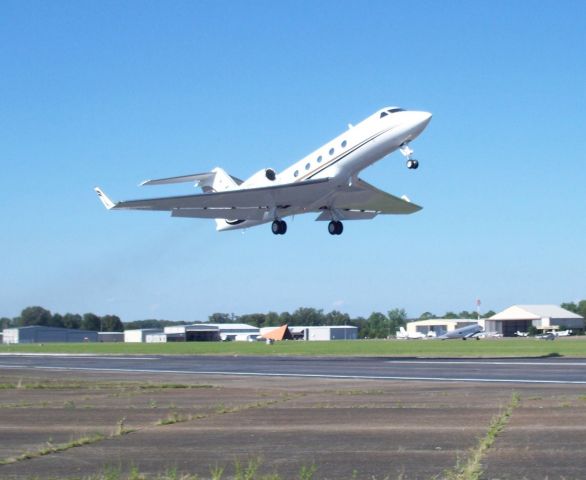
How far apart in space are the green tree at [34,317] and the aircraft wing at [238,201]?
114235 mm

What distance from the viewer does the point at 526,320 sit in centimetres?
13212

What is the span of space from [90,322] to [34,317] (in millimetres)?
9994

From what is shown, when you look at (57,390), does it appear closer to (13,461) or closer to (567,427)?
(13,461)

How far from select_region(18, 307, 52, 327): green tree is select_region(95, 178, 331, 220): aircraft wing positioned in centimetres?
11424

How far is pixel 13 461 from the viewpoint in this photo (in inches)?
436

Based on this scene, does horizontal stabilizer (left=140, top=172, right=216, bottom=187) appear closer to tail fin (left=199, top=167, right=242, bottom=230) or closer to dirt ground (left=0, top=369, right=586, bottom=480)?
tail fin (left=199, top=167, right=242, bottom=230)

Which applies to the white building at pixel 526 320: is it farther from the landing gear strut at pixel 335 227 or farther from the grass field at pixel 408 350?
the landing gear strut at pixel 335 227

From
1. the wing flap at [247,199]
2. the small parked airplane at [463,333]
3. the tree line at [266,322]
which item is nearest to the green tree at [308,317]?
the tree line at [266,322]

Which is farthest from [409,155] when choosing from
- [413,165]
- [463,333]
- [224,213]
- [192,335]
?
[192,335]

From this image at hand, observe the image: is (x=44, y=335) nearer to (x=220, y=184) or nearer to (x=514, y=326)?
(x=514, y=326)

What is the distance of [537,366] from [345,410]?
1659cm

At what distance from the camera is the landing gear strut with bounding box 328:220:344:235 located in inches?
1816

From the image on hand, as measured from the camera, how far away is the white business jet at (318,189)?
3750 cm

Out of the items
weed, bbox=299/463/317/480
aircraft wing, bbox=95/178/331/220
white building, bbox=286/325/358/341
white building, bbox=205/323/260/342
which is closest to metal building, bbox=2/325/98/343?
white building, bbox=205/323/260/342
